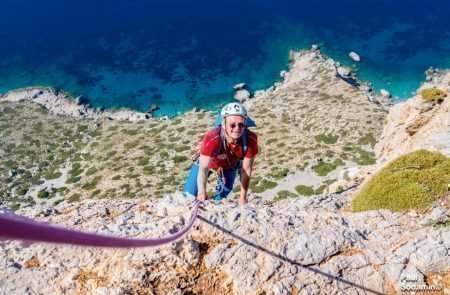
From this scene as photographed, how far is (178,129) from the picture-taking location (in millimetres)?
67000

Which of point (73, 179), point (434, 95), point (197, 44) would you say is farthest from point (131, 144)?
point (434, 95)

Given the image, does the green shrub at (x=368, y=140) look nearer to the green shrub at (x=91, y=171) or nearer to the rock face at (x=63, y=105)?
the green shrub at (x=91, y=171)

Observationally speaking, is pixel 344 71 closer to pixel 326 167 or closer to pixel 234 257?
pixel 326 167

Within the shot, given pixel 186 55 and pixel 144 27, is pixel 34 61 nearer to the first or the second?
pixel 144 27

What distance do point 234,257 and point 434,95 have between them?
82.0 ft

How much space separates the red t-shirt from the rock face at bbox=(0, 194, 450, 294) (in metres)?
Answer: 1.44

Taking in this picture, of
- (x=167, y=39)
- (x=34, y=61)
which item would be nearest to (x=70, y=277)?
(x=167, y=39)

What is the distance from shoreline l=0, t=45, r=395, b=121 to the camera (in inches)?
2938

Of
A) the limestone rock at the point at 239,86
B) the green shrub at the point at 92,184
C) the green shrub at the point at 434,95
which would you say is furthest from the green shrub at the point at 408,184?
the limestone rock at the point at 239,86

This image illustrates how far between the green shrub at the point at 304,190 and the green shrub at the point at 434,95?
17914 mm

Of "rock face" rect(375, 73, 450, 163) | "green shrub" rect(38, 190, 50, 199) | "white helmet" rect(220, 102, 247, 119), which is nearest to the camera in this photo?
"white helmet" rect(220, 102, 247, 119)

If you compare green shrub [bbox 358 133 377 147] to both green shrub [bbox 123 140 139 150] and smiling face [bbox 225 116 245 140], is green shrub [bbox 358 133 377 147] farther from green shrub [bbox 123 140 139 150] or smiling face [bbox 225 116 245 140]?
smiling face [bbox 225 116 245 140]

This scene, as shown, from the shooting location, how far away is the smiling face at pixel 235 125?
855cm

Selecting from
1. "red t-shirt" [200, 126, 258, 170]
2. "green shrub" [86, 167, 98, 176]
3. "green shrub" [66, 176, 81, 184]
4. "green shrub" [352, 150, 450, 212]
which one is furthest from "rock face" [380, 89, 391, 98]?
"red t-shirt" [200, 126, 258, 170]
